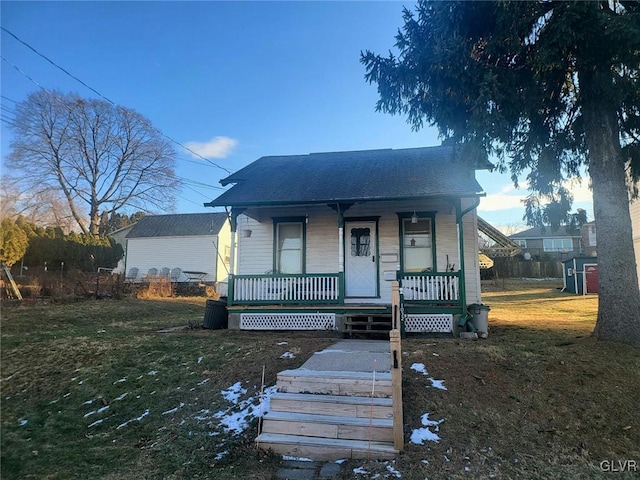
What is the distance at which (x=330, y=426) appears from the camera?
420 centimetres

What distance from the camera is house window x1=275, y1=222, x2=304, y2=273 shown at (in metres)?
11.2

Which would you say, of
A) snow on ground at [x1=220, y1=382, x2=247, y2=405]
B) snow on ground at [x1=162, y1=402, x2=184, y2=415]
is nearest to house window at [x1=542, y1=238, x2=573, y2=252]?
snow on ground at [x1=220, y1=382, x2=247, y2=405]

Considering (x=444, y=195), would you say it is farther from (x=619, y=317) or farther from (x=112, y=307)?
(x=112, y=307)

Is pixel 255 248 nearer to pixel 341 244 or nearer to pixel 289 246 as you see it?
pixel 289 246

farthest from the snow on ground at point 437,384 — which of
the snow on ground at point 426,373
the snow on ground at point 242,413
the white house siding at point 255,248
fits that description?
the white house siding at point 255,248

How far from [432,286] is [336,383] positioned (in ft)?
16.4

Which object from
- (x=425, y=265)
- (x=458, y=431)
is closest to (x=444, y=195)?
(x=425, y=265)

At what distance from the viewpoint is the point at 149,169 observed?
29422 millimetres

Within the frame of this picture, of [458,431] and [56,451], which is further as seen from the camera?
[458,431]

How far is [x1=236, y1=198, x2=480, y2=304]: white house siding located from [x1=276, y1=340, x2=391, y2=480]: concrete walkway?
3247 mm

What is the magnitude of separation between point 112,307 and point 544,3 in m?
14.6

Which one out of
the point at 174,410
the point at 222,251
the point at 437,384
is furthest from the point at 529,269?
the point at 174,410

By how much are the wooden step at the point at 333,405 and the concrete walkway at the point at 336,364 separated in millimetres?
620

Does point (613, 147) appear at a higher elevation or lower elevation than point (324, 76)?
lower
